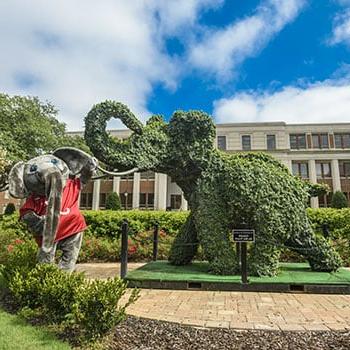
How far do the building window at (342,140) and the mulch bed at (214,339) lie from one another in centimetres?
3559

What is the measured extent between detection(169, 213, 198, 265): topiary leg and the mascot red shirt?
3562 millimetres

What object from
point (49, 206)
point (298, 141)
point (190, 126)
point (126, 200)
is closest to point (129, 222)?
point (190, 126)

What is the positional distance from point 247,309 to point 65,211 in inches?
132

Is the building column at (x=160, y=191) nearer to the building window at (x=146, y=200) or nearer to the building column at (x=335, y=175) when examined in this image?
the building window at (x=146, y=200)

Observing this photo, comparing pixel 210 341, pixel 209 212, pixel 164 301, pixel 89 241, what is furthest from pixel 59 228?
pixel 89 241

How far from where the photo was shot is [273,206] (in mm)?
7492

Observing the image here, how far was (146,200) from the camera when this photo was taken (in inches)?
1398

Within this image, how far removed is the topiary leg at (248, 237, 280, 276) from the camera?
7.34 meters

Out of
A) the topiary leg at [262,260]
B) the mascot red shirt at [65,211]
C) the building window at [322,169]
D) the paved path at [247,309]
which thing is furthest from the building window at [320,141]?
the mascot red shirt at [65,211]

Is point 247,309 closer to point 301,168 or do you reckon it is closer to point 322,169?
point 301,168

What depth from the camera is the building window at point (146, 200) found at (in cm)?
3544

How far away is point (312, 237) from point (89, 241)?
7866mm

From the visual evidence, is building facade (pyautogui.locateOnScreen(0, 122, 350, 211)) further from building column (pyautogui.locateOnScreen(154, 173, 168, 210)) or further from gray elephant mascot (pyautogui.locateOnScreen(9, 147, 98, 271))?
A: gray elephant mascot (pyautogui.locateOnScreen(9, 147, 98, 271))

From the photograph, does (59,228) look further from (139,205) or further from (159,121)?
(139,205)
